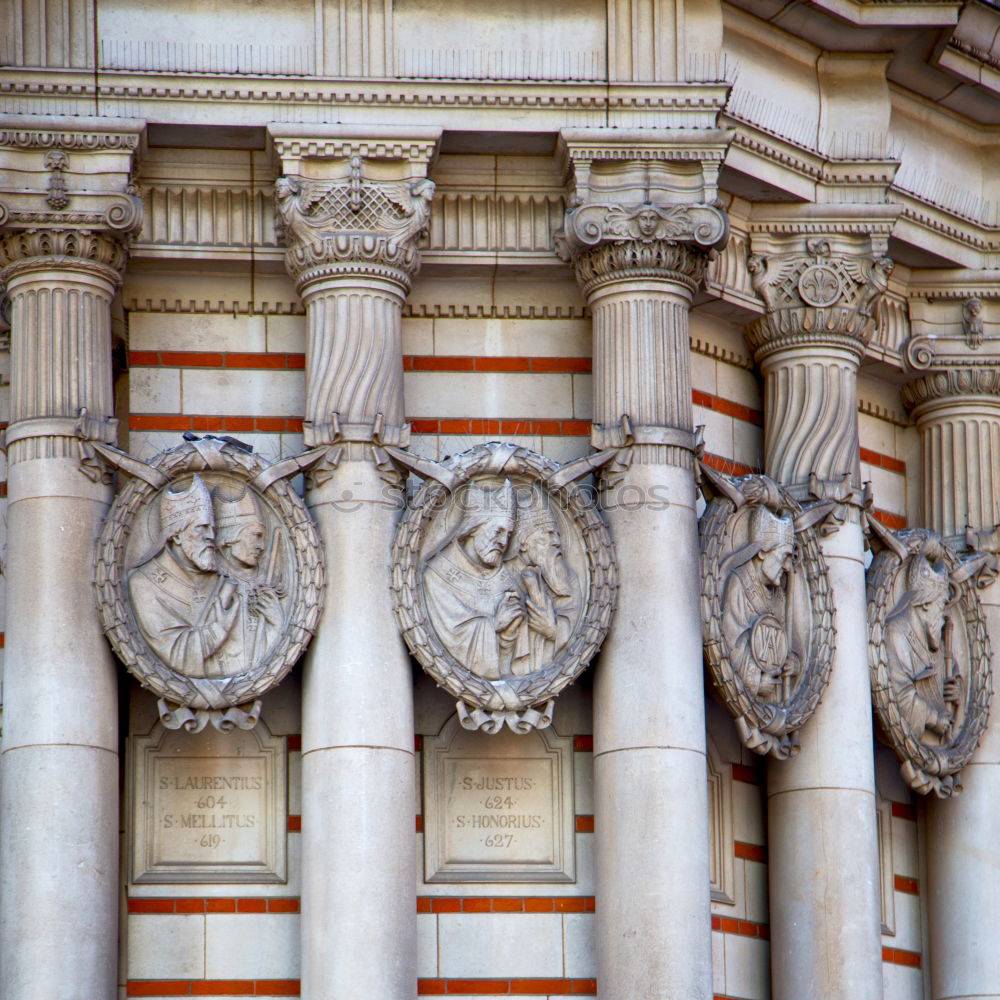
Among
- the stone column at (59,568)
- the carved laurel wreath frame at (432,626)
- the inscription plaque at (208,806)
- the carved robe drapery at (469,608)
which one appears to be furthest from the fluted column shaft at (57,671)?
the carved robe drapery at (469,608)

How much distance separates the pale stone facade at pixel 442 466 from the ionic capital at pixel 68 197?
26mm

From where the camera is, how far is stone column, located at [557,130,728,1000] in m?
15.9

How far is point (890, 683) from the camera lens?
709 inches

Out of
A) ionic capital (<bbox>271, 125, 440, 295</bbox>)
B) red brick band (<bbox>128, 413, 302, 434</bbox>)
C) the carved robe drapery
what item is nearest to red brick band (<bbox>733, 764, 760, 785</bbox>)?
the carved robe drapery

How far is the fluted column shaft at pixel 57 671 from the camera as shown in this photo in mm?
15383

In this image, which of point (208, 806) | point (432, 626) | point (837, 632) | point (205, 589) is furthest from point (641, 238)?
point (208, 806)

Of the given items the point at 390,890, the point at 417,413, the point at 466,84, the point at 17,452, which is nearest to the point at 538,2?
the point at 466,84

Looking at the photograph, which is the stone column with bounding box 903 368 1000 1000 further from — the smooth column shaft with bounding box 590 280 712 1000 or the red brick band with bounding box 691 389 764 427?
the smooth column shaft with bounding box 590 280 712 1000

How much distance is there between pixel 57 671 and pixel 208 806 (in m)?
1.42

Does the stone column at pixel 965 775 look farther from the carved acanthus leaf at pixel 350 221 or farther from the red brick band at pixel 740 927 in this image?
the carved acanthus leaf at pixel 350 221

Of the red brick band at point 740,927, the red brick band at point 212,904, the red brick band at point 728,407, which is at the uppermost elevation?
the red brick band at point 728,407

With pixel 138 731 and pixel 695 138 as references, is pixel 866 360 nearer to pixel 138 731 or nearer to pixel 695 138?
pixel 695 138

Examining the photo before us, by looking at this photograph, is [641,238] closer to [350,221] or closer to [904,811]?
[350,221]

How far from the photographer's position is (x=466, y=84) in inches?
664
